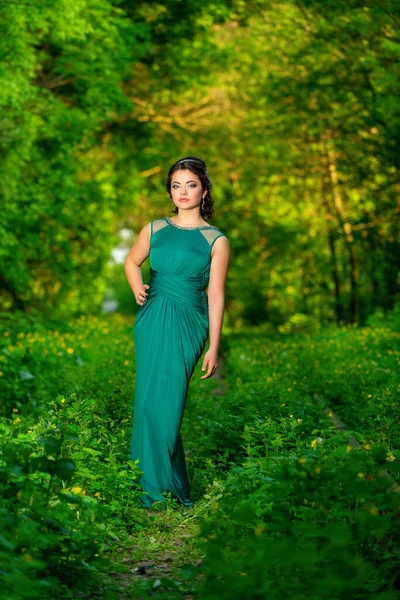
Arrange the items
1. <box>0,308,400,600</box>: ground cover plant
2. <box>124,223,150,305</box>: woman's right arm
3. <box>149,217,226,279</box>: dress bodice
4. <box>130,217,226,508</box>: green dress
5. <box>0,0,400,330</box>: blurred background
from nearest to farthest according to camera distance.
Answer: <box>0,308,400,600</box>: ground cover plant → <box>130,217,226,508</box>: green dress → <box>149,217,226,279</box>: dress bodice → <box>124,223,150,305</box>: woman's right arm → <box>0,0,400,330</box>: blurred background

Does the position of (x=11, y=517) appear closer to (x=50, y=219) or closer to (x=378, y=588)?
(x=378, y=588)

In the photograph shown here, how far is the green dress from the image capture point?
7.44 metres

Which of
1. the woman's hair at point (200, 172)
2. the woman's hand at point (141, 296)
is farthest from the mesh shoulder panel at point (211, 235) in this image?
the woman's hand at point (141, 296)

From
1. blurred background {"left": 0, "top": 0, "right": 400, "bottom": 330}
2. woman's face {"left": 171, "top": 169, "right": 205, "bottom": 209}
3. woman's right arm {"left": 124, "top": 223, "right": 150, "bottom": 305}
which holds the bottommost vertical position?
blurred background {"left": 0, "top": 0, "right": 400, "bottom": 330}

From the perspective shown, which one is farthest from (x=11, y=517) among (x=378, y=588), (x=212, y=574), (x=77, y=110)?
(x=77, y=110)

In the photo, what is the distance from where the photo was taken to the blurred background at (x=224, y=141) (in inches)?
653

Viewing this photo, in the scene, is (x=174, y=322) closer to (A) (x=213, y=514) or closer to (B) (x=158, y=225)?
(B) (x=158, y=225)

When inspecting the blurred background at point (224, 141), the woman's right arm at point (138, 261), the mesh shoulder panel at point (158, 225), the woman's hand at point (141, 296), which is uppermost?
the mesh shoulder panel at point (158, 225)

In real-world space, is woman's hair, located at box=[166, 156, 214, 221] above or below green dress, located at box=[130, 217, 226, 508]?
above

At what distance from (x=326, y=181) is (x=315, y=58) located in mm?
5606

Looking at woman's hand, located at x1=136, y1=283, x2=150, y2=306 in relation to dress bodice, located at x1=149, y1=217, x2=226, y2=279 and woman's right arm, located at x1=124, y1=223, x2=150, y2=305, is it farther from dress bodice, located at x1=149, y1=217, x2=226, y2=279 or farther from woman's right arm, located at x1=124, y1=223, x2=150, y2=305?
dress bodice, located at x1=149, y1=217, x2=226, y2=279

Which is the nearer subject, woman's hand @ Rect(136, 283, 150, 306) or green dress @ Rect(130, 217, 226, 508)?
green dress @ Rect(130, 217, 226, 508)

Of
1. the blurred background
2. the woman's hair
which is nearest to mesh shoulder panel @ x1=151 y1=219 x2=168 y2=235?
the woman's hair

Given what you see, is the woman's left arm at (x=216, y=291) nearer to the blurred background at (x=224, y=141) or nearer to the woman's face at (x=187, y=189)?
the woman's face at (x=187, y=189)
